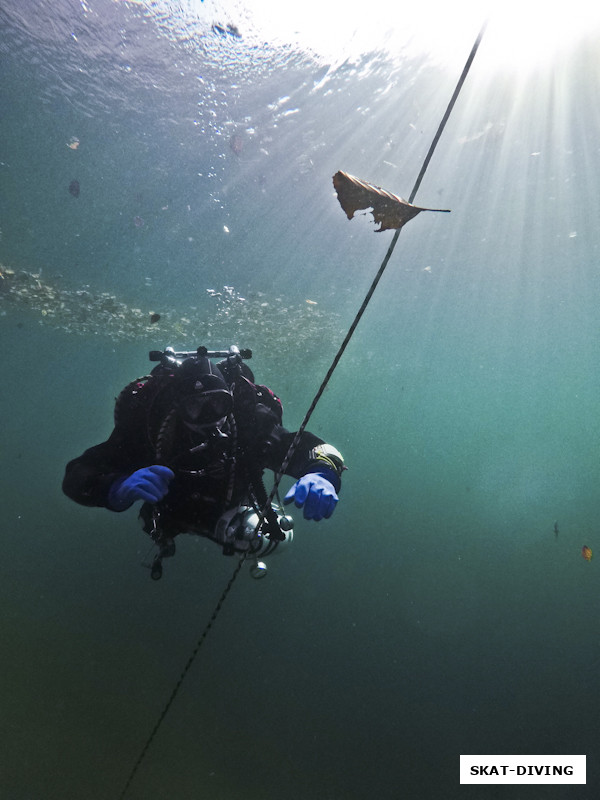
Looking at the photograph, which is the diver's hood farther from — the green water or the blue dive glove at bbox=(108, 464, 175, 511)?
the green water

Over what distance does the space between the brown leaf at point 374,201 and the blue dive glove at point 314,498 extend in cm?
194

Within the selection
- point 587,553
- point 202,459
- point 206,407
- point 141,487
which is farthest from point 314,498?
point 587,553

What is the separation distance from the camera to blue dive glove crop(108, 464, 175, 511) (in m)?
2.76

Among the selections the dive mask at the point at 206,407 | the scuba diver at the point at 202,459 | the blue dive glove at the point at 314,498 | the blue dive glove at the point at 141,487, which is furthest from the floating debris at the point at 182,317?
the blue dive glove at the point at 314,498

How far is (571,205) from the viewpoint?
1128 cm

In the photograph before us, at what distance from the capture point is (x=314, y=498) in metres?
2.88

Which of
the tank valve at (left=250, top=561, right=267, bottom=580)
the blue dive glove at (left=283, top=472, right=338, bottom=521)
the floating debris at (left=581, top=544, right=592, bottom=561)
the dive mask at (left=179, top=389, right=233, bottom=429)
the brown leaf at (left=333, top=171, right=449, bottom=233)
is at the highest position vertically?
the floating debris at (left=581, top=544, right=592, bottom=561)

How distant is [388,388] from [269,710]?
38446mm

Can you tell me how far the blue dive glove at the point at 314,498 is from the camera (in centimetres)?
285

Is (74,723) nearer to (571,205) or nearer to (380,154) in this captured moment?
(380,154)

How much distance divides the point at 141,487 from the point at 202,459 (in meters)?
0.54

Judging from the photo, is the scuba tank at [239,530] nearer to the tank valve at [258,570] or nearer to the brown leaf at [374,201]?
the tank valve at [258,570]

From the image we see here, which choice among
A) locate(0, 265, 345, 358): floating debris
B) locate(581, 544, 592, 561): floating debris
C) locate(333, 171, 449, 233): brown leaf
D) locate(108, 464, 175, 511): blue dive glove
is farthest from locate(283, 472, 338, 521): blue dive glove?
locate(0, 265, 345, 358): floating debris

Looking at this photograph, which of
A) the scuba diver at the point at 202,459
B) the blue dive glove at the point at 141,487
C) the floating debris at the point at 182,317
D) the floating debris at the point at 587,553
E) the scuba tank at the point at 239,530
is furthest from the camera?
the floating debris at the point at 182,317
